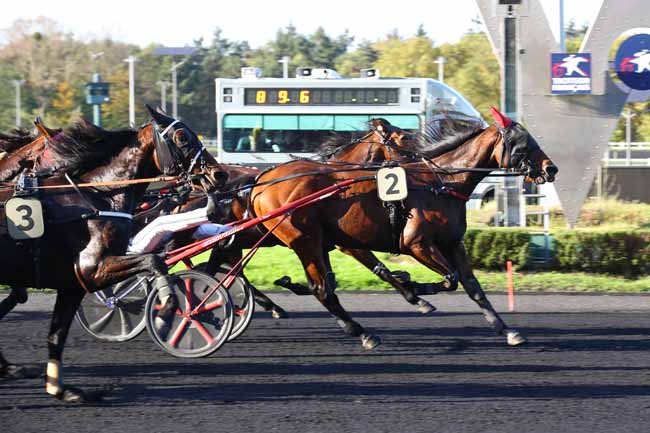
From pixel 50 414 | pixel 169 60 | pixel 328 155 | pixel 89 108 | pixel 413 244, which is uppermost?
pixel 169 60

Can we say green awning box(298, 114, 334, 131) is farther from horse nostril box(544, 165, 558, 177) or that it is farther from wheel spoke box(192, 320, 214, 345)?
wheel spoke box(192, 320, 214, 345)

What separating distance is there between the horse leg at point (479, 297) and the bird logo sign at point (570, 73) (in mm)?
6402

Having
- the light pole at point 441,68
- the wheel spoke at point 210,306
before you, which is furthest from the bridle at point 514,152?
the light pole at point 441,68

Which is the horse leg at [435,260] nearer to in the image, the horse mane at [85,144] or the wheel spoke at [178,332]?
the wheel spoke at [178,332]

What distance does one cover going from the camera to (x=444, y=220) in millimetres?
8156

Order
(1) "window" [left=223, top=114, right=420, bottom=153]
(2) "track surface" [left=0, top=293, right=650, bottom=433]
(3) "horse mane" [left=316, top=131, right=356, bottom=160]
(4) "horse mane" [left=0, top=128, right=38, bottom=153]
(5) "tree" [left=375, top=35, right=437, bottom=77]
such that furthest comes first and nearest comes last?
(5) "tree" [left=375, top=35, right=437, bottom=77] → (1) "window" [left=223, top=114, right=420, bottom=153] → (3) "horse mane" [left=316, top=131, right=356, bottom=160] → (4) "horse mane" [left=0, top=128, right=38, bottom=153] → (2) "track surface" [left=0, top=293, right=650, bottom=433]

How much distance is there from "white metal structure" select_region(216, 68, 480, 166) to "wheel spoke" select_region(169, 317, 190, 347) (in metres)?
15.5

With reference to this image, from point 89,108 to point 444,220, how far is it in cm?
4862

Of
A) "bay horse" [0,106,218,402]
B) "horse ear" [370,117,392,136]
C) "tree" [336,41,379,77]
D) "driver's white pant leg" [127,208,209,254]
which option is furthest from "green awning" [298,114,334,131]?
"tree" [336,41,379,77]

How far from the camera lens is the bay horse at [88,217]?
598 centimetres

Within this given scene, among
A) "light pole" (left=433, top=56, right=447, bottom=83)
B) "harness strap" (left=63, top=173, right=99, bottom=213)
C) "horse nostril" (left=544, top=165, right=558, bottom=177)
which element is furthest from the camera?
→ "light pole" (left=433, top=56, right=447, bottom=83)

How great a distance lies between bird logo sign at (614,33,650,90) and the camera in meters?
13.9

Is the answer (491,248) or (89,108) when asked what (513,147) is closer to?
(491,248)

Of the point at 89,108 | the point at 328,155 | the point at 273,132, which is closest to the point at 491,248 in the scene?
the point at 328,155
